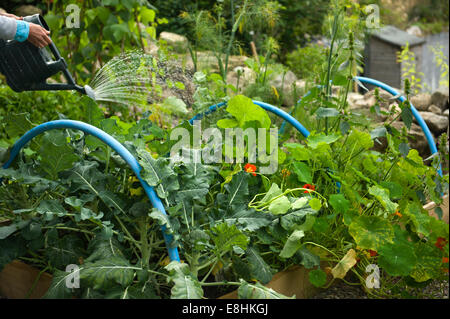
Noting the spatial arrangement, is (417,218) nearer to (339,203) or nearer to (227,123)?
(339,203)

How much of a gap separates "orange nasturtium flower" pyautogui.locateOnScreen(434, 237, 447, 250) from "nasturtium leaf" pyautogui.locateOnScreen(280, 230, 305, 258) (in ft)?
2.20

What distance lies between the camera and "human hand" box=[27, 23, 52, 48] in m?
1.55

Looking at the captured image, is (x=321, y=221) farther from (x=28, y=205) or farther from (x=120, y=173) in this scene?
(x=28, y=205)

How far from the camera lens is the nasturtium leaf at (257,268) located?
148 centimetres

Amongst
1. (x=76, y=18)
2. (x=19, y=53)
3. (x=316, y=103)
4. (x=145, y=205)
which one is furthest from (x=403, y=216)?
(x=76, y=18)

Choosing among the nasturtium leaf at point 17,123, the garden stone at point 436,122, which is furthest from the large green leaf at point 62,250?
the garden stone at point 436,122

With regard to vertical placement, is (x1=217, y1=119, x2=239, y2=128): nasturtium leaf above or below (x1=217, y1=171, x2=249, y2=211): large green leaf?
above

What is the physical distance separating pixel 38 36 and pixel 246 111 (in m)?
0.80

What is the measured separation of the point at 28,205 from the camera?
66.0 inches

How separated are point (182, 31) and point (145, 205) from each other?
4474 millimetres

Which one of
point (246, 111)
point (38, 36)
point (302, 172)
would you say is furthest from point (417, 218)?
point (38, 36)

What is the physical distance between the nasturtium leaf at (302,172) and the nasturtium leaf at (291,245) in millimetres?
257

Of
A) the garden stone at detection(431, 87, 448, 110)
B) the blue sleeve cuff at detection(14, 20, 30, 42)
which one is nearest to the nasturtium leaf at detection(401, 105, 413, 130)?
the blue sleeve cuff at detection(14, 20, 30, 42)

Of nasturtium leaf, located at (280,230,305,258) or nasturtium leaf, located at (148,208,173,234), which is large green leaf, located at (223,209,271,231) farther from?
nasturtium leaf, located at (148,208,173,234)
